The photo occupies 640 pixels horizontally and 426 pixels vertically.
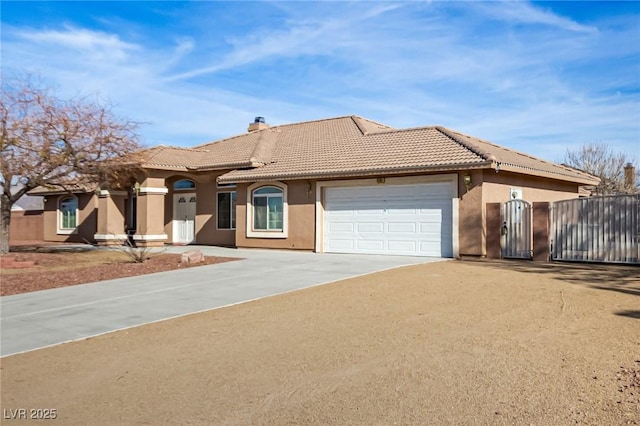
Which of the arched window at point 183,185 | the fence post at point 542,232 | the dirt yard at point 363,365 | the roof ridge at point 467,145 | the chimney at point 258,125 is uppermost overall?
the chimney at point 258,125

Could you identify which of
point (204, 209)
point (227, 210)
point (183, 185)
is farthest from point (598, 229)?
point (183, 185)

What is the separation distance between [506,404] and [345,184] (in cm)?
1507

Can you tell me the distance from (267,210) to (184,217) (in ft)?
19.0

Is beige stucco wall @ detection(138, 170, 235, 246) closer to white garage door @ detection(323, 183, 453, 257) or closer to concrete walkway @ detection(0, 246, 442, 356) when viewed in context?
white garage door @ detection(323, 183, 453, 257)

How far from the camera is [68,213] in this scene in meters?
30.4

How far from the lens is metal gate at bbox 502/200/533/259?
16062 millimetres

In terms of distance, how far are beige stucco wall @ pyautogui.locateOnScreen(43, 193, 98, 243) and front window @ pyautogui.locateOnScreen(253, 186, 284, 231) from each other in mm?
10316

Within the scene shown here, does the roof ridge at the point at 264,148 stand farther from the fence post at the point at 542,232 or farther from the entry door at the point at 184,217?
the fence post at the point at 542,232

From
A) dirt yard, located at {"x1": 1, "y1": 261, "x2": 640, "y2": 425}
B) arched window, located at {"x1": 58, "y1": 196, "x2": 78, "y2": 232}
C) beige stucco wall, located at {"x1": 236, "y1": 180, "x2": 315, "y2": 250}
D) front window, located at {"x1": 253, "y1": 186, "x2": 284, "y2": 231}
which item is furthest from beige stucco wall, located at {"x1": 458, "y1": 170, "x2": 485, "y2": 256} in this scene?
arched window, located at {"x1": 58, "y1": 196, "x2": 78, "y2": 232}

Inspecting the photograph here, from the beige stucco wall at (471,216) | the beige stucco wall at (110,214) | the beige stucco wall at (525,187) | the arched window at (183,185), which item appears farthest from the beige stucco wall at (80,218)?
the beige stucco wall at (525,187)

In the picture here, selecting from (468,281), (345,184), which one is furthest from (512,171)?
(468,281)

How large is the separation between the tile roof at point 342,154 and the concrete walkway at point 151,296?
320cm

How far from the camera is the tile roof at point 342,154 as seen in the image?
705 inches

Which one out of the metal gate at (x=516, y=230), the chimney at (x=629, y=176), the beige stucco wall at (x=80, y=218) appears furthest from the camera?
the chimney at (x=629, y=176)
